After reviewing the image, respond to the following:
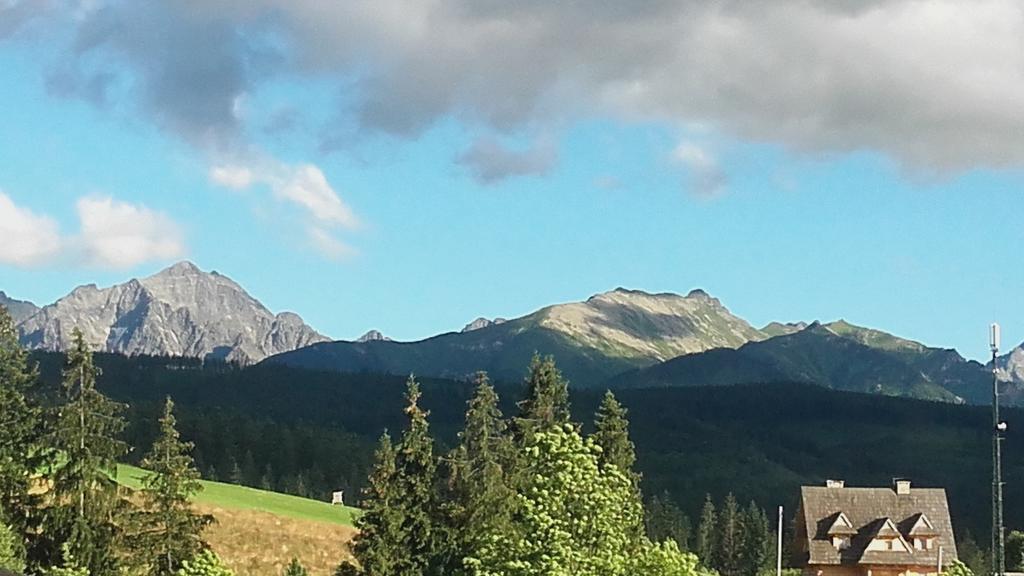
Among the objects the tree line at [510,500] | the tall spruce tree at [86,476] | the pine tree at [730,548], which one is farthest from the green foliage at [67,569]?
the pine tree at [730,548]

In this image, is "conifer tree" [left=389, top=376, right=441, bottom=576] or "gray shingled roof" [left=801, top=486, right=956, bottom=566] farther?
"gray shingled roof" [left=801, top=486, right=956, bottom=566]

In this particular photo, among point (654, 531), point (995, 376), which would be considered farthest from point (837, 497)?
point (654, 531)

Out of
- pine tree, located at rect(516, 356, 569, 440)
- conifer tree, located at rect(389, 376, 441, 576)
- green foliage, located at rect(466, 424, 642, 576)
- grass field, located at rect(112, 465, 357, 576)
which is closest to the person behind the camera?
green foliage, located at rect(466, 424, 642, 576)

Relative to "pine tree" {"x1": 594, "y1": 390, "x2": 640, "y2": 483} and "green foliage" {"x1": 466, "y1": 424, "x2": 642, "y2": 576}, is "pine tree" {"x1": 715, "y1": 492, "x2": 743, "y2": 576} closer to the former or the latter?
"pine tree" {"x1": 594, "y1": 390, "x2": 640, "y2": 483}

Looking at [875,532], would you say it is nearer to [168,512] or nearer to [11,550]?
[168,512]

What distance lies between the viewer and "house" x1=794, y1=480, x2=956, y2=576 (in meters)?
99.7

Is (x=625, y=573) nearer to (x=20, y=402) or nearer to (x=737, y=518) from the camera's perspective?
(x=20, y=402)

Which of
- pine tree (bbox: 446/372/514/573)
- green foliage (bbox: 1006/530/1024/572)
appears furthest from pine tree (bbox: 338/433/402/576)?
green foliage (bbox: 1006/530/1024/572)

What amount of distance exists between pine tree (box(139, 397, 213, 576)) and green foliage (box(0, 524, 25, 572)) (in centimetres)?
514

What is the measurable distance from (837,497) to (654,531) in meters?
90.3

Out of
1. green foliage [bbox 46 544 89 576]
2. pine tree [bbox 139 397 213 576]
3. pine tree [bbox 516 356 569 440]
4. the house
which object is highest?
pine tree [bbox 516 356 569 440]

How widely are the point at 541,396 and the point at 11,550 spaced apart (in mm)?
28511

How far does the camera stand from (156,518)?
59.3 metres

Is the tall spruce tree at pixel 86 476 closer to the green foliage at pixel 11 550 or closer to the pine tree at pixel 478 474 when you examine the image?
the green foliage at pixel 11 550
